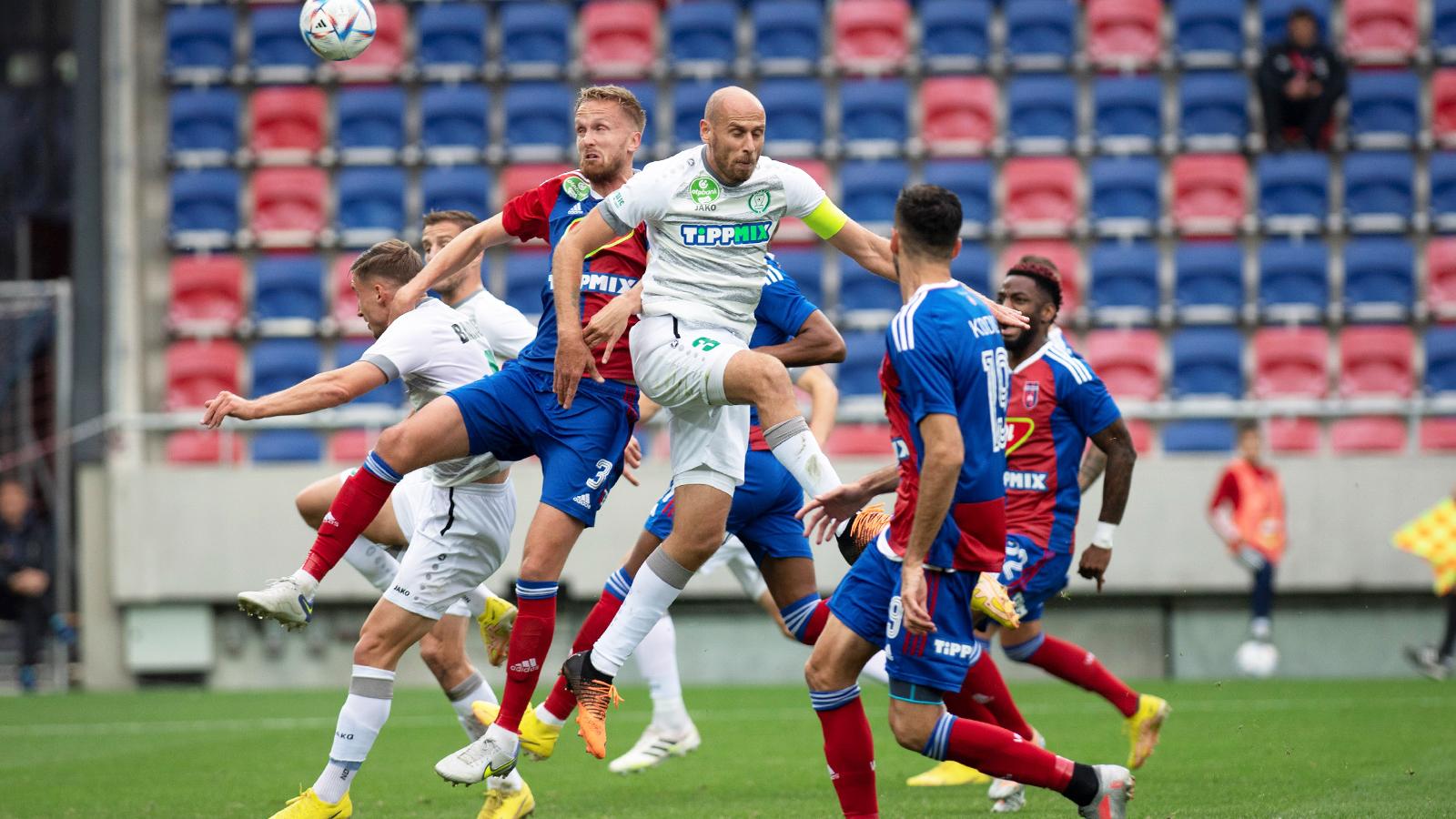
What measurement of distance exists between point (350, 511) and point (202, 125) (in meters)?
11.9

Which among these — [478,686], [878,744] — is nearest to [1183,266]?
[878,744]

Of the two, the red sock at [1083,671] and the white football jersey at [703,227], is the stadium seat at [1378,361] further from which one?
the white football jersey at [703,227]

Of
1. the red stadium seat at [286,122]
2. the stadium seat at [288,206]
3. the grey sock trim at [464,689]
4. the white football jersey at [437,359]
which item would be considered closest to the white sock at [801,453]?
the white football jersey at [437,359]

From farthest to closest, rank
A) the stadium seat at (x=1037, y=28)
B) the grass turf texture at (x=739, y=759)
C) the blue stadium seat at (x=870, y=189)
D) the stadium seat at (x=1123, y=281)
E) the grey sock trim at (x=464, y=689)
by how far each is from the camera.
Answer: the stadium seat at (x=1037, y=28), the blue stadium seat at (x=870, y=189), the stadium seat at (x=1123, y=281), the grey sock trim at (x=464, y=689), the grass turf texture at (x=739, y=759)

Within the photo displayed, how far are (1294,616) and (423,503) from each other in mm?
10301

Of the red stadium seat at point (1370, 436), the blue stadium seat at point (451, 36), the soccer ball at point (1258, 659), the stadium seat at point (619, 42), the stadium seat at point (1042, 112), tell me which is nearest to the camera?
the soccer ball at point (1258, 659)

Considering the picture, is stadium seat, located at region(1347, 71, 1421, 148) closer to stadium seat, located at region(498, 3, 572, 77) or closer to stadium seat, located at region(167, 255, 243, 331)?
stadium seat, located at region(498, 3, 572, 77)

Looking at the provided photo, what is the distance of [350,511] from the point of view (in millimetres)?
6031

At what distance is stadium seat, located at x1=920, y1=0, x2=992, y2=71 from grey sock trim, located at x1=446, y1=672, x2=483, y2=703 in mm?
11077

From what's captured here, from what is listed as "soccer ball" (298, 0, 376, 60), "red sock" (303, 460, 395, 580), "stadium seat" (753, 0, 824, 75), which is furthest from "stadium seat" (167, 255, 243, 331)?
"red sock" (303, 460, 395, 580)

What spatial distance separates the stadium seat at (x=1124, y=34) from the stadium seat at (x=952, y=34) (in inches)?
41.7

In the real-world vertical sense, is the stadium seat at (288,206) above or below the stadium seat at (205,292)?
above

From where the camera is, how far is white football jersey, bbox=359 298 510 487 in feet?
20.5

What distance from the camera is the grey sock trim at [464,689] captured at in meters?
7.06
